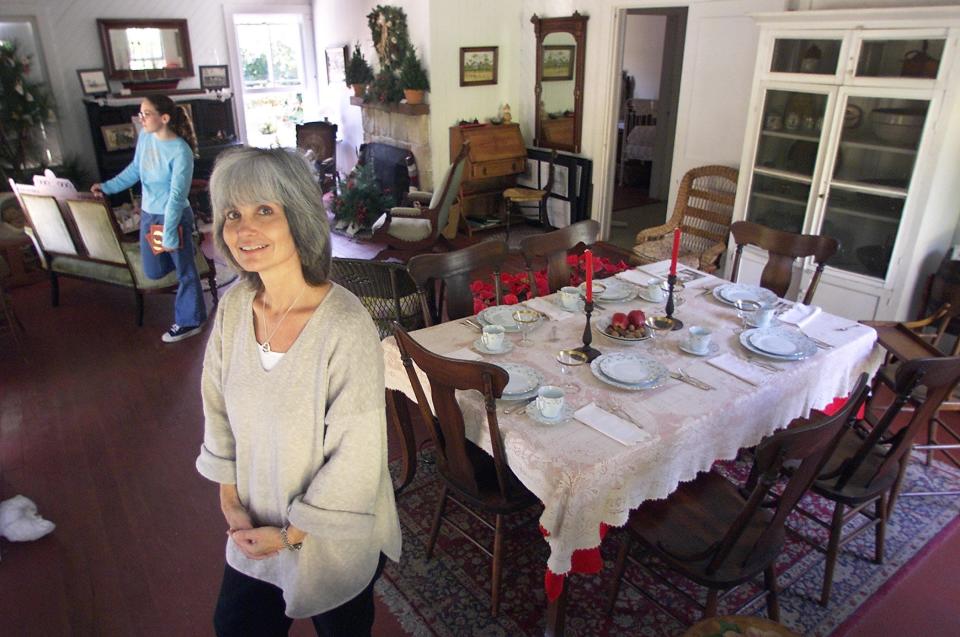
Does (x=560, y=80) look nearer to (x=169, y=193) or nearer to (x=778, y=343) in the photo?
(x=169, y=193)

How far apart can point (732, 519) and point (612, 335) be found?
2.40 feet

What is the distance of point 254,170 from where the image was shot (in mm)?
1234

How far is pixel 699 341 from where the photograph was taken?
2.21 m

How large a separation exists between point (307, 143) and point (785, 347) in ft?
20.7

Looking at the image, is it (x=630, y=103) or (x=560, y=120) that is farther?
(x=630, y=103)

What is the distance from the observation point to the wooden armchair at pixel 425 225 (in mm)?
5055

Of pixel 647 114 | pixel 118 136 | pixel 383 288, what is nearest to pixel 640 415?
pixel 383 288

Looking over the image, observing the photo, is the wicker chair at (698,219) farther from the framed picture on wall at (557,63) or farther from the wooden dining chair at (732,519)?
the wooden dining chair at (732,519)

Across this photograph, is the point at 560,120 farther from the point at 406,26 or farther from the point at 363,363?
the point at 363,363

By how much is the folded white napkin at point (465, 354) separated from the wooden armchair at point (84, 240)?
284 cm

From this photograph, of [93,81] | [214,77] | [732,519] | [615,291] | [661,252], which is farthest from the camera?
[214,77]

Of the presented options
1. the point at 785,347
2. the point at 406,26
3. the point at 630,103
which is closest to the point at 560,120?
the point at 406,26

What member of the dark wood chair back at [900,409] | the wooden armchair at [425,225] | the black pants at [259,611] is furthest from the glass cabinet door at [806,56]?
the black pants at [259,611]

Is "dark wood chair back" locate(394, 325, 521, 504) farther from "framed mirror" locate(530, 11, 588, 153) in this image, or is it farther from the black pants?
"framed mirror" locate(530, 11, 588, 153)
